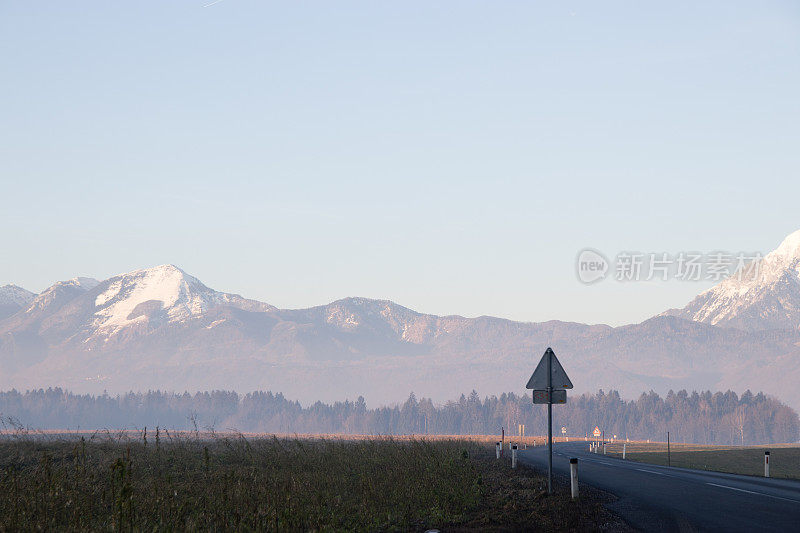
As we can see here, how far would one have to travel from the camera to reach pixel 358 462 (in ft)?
87.6

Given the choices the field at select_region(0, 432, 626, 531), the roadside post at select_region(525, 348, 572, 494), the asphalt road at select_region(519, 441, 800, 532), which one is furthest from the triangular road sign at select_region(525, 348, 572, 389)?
the asphalt road at select_region(519, 441, 800, 532)

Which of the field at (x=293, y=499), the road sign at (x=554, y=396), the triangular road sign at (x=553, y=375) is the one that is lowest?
the field at (x=293, y=499)

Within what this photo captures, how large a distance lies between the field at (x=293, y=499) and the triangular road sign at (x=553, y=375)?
98.5 inches

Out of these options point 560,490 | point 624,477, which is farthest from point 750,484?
point 560,490

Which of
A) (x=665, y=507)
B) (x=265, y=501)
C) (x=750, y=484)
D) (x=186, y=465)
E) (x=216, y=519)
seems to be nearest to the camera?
(x=216, y=519)

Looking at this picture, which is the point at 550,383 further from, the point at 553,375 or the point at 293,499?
the point at 293,499

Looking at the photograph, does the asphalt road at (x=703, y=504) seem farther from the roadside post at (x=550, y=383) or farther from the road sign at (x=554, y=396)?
the road sign at (x=554, y=396)

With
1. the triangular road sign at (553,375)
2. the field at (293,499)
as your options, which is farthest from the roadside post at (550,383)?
the field at (293,499)

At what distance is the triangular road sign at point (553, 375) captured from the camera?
66.2ft

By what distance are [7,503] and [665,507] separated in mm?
12700

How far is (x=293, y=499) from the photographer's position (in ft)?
56.4

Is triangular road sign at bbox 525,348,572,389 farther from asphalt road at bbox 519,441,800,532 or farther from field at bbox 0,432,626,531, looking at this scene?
asphalt road at bbox 519,441,800,532

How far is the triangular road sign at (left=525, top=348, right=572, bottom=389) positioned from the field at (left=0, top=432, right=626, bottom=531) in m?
2.50

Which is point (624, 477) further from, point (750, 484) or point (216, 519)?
point (216, 519)
